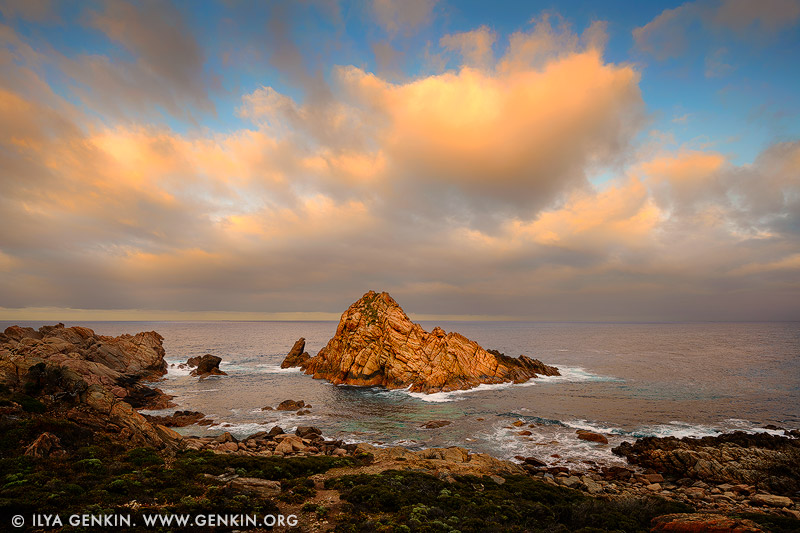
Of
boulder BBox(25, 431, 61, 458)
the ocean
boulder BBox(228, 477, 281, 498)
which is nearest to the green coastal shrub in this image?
boulder BBox(228, 477, 281, 498)

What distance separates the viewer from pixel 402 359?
83000 millimetres

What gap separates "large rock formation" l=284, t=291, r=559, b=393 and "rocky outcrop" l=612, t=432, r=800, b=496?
41.9 m

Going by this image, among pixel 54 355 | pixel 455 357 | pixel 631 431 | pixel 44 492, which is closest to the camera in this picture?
pixel 44 492

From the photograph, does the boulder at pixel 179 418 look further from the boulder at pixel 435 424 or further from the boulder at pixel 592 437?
the boulder at pixel 592 437

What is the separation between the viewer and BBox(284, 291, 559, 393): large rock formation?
7931 cm

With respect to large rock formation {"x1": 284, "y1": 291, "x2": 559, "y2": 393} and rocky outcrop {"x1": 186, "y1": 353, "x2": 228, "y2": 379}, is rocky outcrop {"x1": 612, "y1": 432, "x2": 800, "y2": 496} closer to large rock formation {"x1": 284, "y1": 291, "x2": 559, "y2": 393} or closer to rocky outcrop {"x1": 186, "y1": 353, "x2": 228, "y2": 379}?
large rock formation {"x1": 284, "y1": 291, "x2": 559, "y2": 393}

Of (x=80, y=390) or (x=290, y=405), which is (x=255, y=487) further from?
(x=290, y=405)

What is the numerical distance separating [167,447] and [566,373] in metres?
93.8

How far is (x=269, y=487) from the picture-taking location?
68.5ft

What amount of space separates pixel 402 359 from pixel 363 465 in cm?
5417

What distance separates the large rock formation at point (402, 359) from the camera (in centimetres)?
7931

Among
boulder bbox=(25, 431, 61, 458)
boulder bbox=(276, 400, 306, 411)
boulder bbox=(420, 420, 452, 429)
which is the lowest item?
boulder bbox=(276, 400, 306, 411)

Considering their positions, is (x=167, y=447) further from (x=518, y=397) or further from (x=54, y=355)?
(x=518, y=397)

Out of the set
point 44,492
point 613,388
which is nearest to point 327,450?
→ point 44,492
